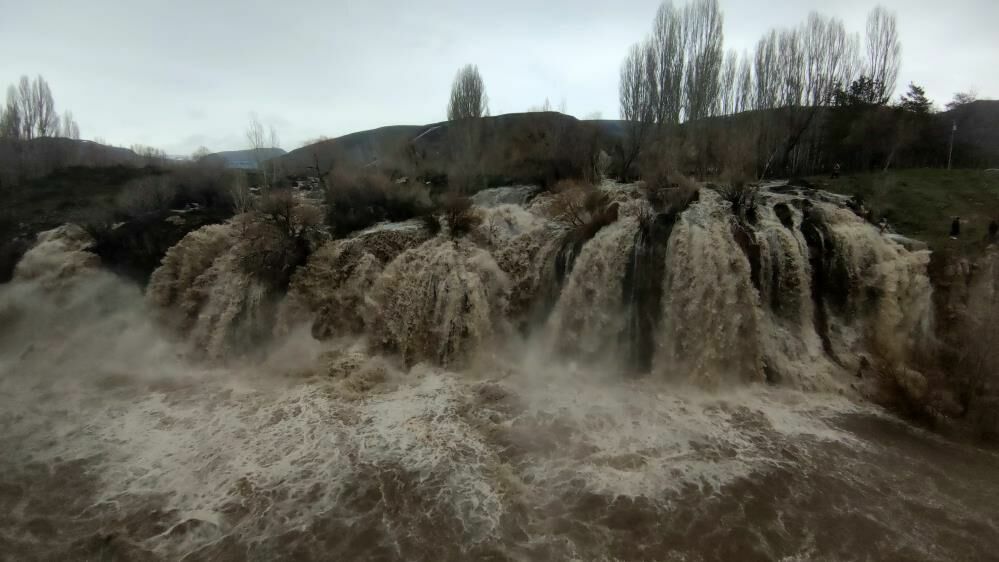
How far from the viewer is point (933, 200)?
38.3 feet

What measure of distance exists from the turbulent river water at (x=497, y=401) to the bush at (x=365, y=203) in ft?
3.29

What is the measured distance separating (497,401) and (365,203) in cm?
826

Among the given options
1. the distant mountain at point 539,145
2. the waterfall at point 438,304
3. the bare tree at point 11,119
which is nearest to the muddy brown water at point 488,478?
the waterfall at point 438,304

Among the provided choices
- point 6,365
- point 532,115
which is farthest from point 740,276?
point 6,365

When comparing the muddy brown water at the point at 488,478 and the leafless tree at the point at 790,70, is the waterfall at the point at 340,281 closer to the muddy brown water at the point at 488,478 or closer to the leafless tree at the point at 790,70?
the muddy brown water at the point at 488,478

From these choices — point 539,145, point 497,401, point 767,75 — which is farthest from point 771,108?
point 497,401

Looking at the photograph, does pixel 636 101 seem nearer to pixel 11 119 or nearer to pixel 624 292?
pixel 624 292

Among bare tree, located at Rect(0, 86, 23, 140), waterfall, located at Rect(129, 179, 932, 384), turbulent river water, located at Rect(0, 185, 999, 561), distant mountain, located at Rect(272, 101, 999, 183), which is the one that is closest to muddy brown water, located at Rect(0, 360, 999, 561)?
turbulent river water, located at Rect(0, 185, 999, 561)

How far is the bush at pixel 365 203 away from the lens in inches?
533

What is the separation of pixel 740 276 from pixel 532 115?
1268 centimetres

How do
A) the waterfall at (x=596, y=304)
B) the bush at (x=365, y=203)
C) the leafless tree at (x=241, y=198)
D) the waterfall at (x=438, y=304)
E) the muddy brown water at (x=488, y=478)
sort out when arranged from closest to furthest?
the muddy brown water at (x=488, y=478) → the waterfall at (x=596, y=304) → the waterfall at (x=438, y=304) → the bush at (x=365, y=203) → the leafless tree at (x=241, y=198)

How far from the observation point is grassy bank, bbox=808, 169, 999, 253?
1001 centimetres

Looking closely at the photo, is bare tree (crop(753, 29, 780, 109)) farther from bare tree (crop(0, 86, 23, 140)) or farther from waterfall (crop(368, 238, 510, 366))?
bare tree (crop(0, 86, 23, 140))

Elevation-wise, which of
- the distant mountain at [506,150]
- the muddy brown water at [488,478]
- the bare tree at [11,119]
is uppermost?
the bare tree at [11,119]
